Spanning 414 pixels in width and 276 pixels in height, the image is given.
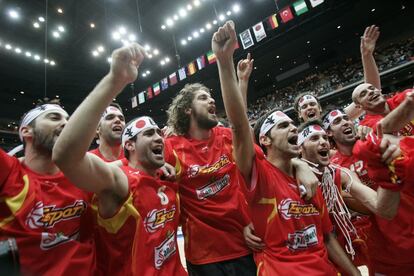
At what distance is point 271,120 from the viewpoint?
2721 millimetres

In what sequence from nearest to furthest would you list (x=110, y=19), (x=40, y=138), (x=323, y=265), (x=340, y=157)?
(x=323, y=265)
(x=40, y=138)
(x=340, y=157)
(x=110, y=19)

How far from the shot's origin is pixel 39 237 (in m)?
1.79

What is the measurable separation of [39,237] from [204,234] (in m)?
1.35

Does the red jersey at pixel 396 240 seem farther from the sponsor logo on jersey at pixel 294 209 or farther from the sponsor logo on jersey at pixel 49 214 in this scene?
the sponsor logo on jersey at pixel 49 214

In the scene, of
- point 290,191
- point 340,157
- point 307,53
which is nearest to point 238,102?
point 290,191

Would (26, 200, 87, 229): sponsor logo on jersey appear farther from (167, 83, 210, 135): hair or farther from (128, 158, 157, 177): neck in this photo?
(167, 83, 210, 135): hair

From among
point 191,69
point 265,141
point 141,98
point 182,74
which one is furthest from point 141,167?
point 141,98

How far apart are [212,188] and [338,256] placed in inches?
50.0

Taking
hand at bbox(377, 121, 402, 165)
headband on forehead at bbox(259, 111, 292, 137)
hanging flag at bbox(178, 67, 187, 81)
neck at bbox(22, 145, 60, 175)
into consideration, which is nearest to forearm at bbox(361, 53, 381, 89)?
headband on forehead at bbox(259, 111, 292, 137)

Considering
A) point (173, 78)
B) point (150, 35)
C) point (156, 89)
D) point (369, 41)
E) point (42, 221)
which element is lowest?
point (42, 221)

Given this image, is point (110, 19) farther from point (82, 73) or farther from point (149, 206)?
point (149, 206)

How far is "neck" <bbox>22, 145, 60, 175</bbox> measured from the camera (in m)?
2.10

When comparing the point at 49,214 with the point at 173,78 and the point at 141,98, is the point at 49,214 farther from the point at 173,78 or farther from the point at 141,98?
the point at 141,98

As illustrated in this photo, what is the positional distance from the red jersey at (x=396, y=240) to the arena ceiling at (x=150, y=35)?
14.7 m
